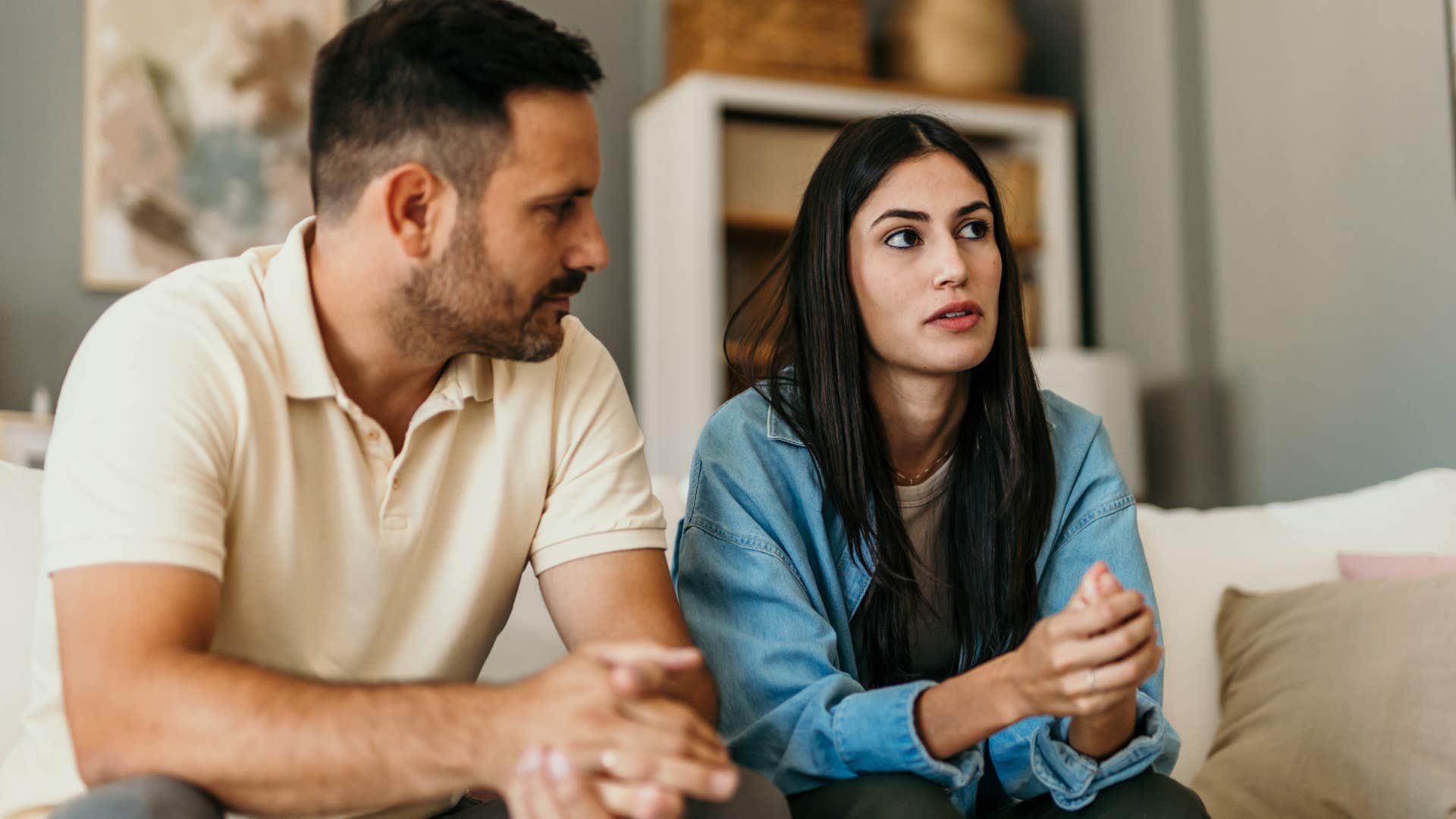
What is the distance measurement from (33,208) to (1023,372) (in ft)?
8.42

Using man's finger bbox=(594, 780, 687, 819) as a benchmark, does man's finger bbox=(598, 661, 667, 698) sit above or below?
above

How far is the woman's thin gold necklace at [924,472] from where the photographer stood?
5.02ft

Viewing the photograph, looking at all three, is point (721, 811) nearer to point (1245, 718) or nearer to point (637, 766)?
point (637, 766)

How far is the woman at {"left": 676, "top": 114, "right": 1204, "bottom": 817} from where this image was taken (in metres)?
1.26

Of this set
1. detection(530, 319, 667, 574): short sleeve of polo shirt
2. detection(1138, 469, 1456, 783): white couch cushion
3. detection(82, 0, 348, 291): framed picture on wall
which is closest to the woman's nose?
detection(530, 319, 667, 574): short sleeve of polo shirt

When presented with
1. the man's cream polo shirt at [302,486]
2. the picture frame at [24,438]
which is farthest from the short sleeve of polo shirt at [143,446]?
the picture frame at [24,438]

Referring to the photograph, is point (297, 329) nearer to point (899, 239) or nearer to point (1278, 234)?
point (899, 239)

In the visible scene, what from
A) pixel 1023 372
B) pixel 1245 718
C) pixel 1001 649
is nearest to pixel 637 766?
→ pixel 1001 649

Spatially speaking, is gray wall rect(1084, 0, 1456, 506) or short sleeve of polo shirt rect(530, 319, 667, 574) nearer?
short sleeve of polo shirt rect(530, 319, 667, 574)

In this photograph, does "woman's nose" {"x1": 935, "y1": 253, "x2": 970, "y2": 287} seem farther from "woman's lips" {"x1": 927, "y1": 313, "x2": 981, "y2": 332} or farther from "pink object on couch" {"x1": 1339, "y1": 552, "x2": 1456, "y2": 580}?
"pink object on couch" {"x1": 1339, "y1": 552, "x2": 1456, "y2": 580}

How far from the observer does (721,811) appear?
1.10 metres

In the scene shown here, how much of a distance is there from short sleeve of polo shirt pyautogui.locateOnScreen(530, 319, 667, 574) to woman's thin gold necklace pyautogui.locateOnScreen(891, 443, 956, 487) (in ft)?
1.06

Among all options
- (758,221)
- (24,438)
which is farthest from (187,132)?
(758,221)

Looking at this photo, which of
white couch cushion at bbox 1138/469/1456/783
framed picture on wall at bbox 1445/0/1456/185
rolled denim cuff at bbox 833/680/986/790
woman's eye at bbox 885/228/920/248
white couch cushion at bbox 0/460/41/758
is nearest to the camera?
rolled denim cuff at bbox 833/680/986/790
